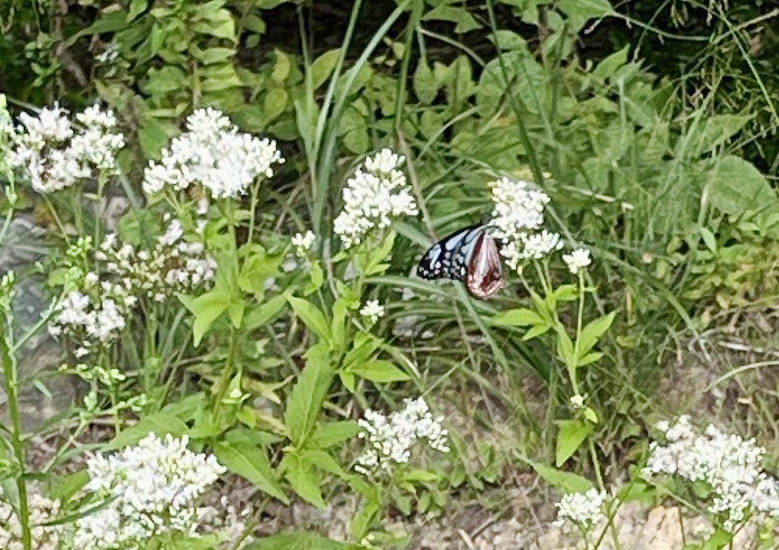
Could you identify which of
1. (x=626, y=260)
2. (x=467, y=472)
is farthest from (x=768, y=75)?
(x=467, y=472)

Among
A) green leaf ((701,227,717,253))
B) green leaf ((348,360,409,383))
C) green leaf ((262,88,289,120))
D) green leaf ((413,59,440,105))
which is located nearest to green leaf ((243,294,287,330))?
green leaf ((348,360,409,383))

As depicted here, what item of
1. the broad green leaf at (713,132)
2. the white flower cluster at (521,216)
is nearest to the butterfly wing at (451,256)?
the white flower cluster at (521,216)

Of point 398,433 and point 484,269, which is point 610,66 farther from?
point 398,433

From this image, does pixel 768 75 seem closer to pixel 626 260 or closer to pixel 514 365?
pixel 626 260

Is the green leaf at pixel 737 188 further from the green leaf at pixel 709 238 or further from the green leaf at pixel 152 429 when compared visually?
the green leaf at pixel 152 429

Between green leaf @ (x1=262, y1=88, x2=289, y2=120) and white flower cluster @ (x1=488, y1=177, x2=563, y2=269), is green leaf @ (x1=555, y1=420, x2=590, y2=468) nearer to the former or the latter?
white flower cluster @ (x1=488, y1=177, x2=563, y2=269)
